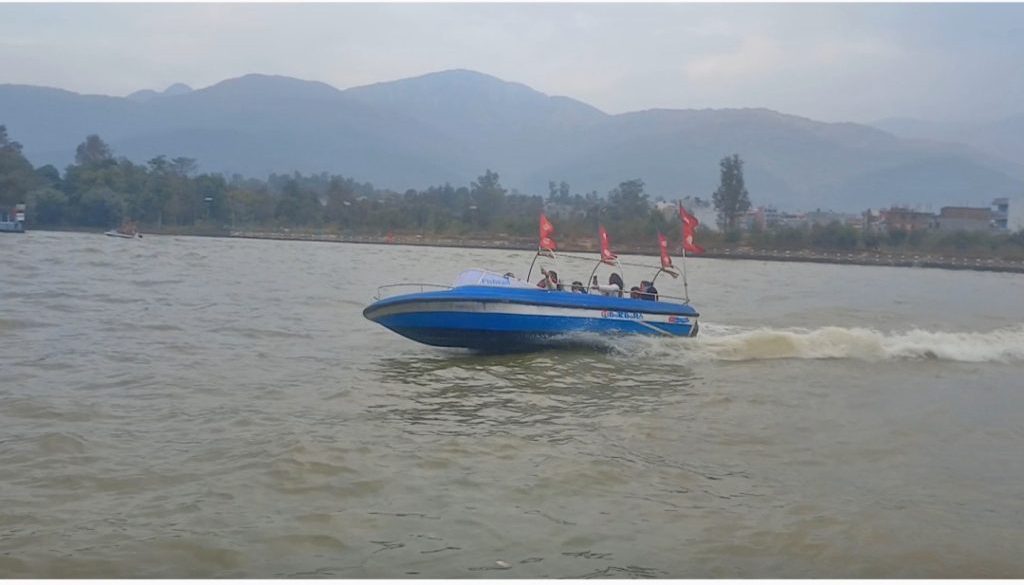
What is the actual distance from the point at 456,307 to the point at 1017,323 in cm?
1847

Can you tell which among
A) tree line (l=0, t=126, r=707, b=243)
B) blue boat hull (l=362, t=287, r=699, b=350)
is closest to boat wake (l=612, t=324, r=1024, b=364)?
blue boat hull (l=362, t=287, r=699, b=350)

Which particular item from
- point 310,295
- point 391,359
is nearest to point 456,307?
point 391,359

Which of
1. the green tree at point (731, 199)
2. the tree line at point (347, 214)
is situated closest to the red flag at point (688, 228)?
the tree line at point (347, 214)

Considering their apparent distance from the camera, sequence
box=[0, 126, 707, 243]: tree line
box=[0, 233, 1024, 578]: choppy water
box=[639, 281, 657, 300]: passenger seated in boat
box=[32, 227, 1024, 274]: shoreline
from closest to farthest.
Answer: box=[0, 233, 1024, 578]: choppy water
box=[639, 281, 657, 300]: passenger seated in boat
box=[32, 227, 1024, 274]: shoreline
box=[0, 126, 707, 243]: tree line

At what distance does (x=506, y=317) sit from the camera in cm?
1348

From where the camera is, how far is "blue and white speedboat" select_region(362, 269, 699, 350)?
1332cm

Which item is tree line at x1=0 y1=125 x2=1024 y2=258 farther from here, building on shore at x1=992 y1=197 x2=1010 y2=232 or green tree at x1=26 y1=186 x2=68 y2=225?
building on shore at x1=992 y1=197 x2=1010 y2=232

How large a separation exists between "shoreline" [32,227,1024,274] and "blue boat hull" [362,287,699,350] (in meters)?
51.2

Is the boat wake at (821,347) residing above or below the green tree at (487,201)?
below

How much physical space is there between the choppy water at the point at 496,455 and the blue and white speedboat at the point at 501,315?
353mm

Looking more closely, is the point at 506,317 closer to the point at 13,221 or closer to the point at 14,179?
the point at 13,221

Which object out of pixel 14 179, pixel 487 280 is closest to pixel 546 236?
pixel 487 280

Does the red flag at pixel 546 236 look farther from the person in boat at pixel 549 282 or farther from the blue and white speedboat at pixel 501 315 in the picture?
the blue and white speedboat at pixel 501 315

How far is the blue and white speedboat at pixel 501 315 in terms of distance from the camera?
13320 mm
